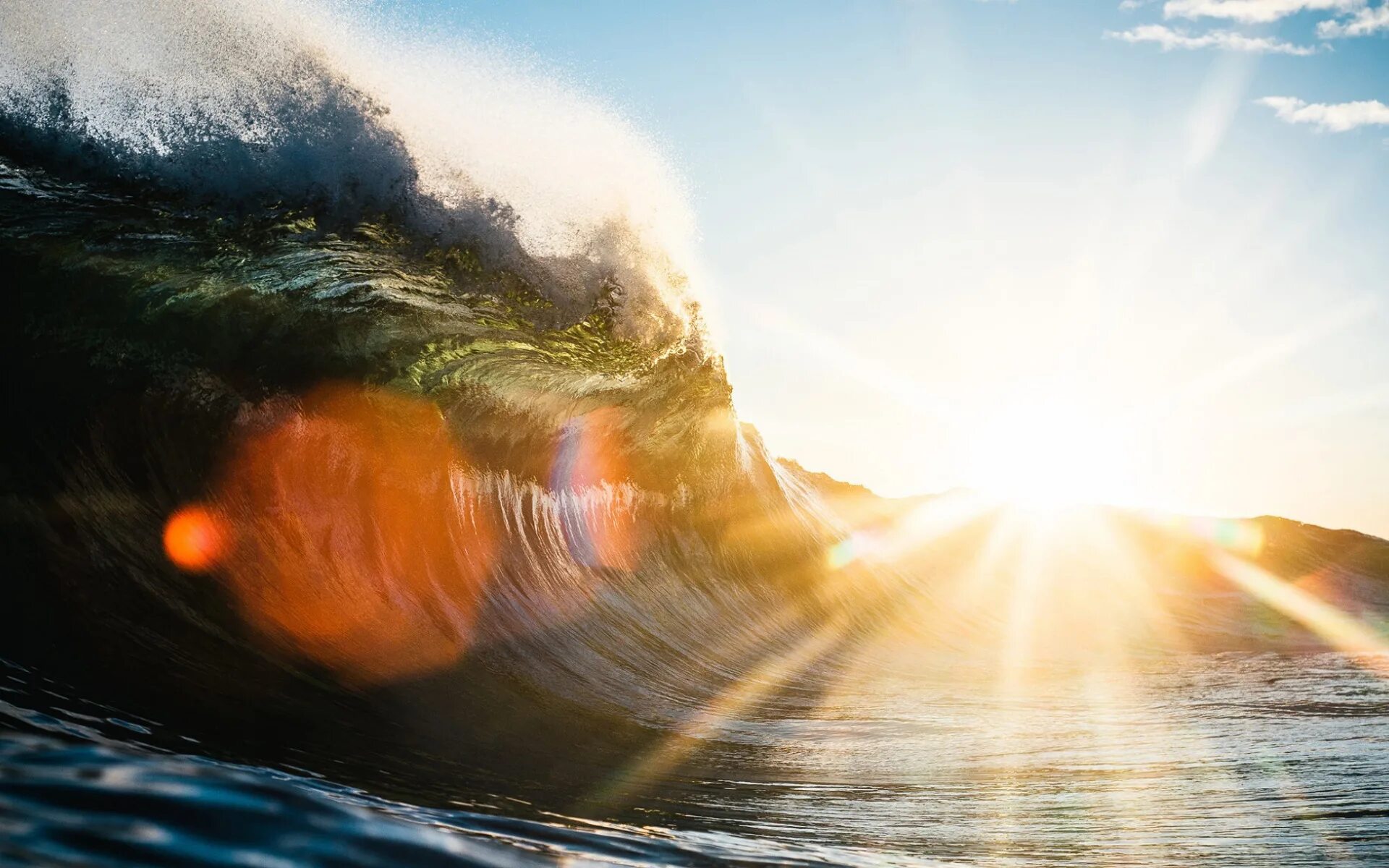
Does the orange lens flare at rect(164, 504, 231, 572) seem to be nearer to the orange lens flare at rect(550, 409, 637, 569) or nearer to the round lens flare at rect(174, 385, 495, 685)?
the round lens flare at rect(174, 385, 495, 685)

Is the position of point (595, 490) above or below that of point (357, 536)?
above

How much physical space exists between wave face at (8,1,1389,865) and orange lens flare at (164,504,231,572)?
0.07ft

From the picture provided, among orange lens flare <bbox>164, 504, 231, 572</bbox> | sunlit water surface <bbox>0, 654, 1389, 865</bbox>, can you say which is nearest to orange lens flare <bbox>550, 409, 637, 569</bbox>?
sunlit water surface <bbox>0, 654, 1389, 865</bbox>

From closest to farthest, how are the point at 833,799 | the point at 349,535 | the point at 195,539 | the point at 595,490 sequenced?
the point at 833,799 → the point at 195,539 → the point at 349,535 → the point at 595,490

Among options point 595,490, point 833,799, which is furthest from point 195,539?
point 595,490

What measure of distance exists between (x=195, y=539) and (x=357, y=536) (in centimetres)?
103

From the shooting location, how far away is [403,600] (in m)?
4.93

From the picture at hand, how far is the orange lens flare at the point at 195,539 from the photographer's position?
3993 mm

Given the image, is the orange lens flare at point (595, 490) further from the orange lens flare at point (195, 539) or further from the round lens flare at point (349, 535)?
the orange lens flare at point (195, 539)

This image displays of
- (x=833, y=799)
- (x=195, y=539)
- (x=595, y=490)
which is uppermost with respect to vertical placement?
(x=595, y=490)

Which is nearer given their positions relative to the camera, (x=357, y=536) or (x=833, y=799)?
(x=833, y=799)

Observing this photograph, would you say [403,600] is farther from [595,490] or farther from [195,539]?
[595,490]

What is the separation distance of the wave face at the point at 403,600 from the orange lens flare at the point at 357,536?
2 cm

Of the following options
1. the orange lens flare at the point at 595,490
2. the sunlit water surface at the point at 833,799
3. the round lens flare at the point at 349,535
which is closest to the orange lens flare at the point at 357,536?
the round lens flare at the point at 349,535
